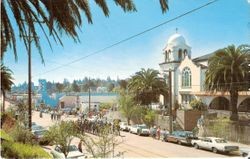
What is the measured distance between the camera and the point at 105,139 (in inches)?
409

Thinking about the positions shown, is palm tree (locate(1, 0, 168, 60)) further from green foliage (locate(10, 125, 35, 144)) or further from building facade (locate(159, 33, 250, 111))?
building facade (locate(159, 33, 250, 111))

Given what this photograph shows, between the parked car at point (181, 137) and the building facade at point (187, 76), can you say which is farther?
the building facade at point (187, 76)

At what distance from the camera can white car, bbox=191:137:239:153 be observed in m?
24.1

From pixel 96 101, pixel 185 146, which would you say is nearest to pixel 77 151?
pixel 185 146

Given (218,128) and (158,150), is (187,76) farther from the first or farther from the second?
(158,150)

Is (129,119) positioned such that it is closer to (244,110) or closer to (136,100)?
(136,100)

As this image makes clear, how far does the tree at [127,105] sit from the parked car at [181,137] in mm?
12254

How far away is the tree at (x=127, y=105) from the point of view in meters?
41.9

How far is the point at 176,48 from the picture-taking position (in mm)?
47938

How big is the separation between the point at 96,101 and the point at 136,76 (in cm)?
2096

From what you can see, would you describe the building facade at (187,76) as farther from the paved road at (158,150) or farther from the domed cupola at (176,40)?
the paved road at (158,150)

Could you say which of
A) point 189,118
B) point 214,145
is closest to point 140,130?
point 189,118

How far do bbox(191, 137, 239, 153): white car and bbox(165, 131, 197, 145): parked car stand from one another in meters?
0.79

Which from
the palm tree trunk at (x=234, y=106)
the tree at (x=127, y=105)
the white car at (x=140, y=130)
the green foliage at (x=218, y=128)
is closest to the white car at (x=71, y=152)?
the green foliage at (x=218, y=128)
